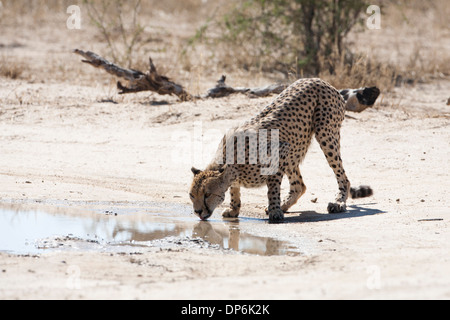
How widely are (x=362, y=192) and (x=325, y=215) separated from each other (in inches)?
29.1

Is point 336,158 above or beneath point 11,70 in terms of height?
beneath

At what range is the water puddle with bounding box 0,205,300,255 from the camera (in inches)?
226

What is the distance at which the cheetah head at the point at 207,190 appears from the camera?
6.59 meters

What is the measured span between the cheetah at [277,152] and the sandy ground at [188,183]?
0.25 meters

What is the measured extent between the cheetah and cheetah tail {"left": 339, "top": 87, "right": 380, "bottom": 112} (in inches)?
92.8

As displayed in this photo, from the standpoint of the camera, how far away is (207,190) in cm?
658

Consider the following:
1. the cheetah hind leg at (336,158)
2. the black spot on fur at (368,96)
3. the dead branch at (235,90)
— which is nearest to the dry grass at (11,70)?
the dead branch at (235,90)

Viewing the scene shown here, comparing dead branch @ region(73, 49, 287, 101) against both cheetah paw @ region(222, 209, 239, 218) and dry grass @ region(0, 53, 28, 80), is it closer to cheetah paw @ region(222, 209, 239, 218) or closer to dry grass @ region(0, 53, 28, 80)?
dry grass @ region(0, 53, 28, 80)

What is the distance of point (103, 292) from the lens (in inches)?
172

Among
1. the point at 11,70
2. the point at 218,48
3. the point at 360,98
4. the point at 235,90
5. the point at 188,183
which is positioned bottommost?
the point at 188,183

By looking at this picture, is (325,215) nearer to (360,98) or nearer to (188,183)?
(188,183)

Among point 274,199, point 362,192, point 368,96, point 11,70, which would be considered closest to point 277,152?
point 274,199

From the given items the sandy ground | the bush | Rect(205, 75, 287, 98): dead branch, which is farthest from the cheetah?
the bush
